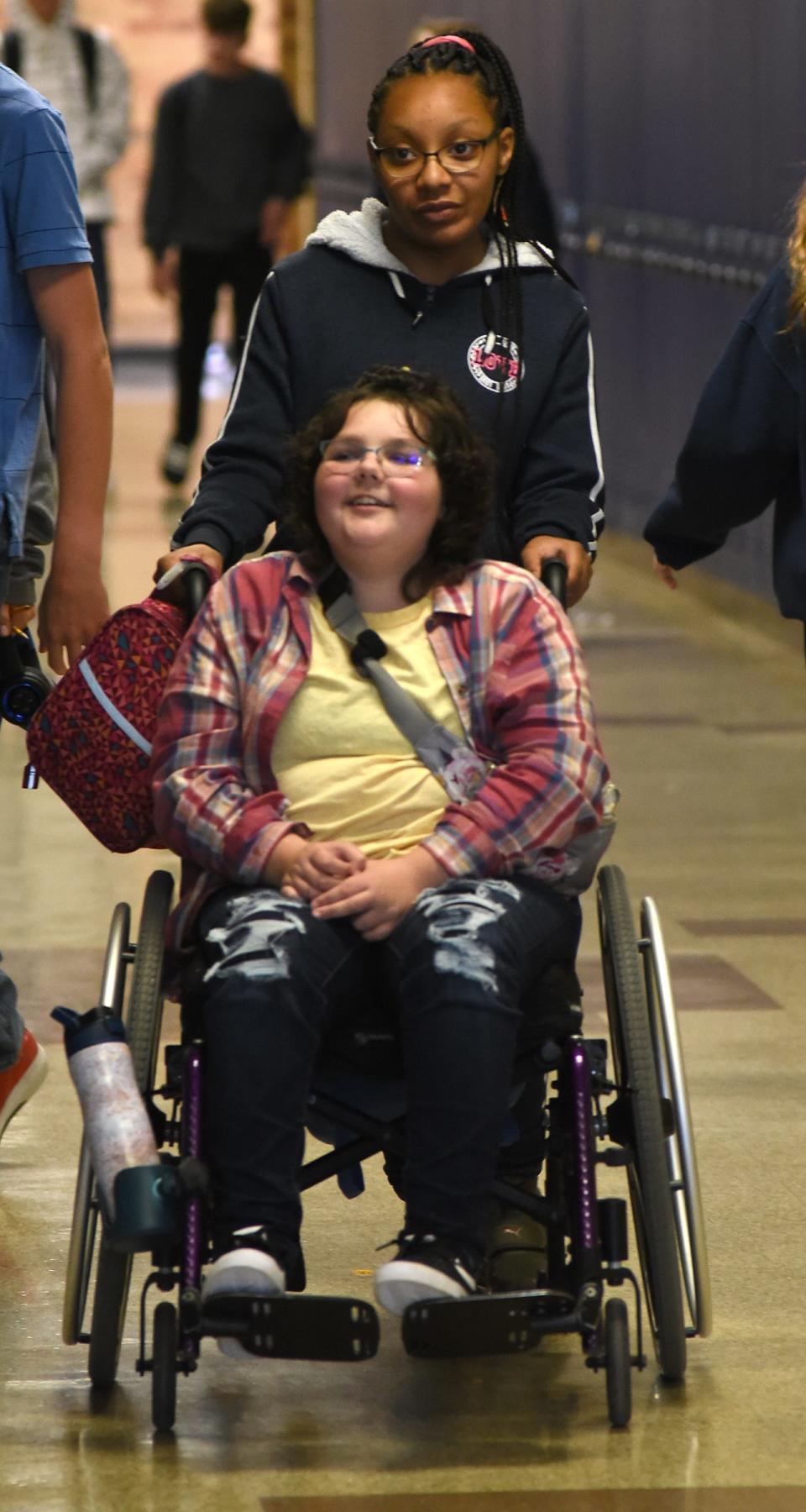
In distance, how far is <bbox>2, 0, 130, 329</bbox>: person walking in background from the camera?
36.8ft

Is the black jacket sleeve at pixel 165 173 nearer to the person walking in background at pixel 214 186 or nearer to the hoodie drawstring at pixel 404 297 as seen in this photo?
the person walking in background at pixel 214 186

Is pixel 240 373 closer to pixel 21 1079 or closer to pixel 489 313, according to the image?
pixel 489 313

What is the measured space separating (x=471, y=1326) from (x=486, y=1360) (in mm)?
519

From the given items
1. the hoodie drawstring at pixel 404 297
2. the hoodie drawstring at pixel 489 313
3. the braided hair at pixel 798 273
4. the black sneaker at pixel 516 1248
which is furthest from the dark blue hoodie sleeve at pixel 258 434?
the black sneaker at pixel 516 1248

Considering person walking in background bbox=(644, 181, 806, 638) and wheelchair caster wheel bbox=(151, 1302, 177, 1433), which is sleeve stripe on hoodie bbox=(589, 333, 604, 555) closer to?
person walking in background bbox=(644, 181, 806, 638)

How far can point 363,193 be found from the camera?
52.6 ft

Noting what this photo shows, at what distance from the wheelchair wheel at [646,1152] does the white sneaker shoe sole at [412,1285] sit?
0.88 feet

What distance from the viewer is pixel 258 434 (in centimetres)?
372

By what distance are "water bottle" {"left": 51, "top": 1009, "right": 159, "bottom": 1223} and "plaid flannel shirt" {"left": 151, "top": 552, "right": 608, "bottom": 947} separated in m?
0.23

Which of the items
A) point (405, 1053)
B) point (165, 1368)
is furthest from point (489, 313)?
point (165, 1368)

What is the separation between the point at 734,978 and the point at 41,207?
7.58 feet

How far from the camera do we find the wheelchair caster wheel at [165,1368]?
10.2 feet

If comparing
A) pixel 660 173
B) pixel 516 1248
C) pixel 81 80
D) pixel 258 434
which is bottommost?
pixel 660 173

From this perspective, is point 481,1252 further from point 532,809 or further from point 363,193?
point 363,193
